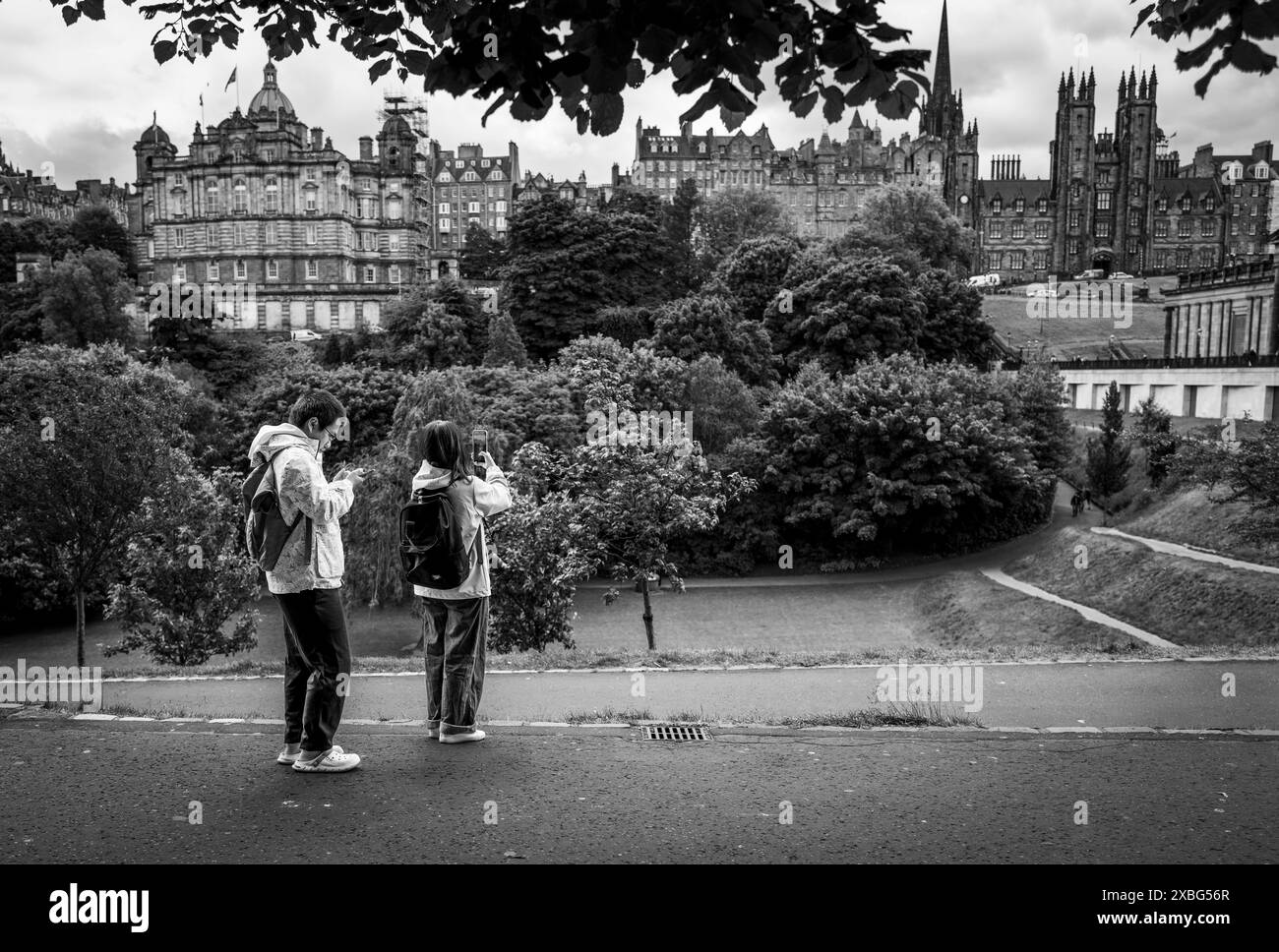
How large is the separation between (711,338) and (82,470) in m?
39.5

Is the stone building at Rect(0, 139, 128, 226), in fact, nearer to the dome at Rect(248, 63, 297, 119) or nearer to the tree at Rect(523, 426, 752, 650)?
the dome at Rect(248, 63, 297, 119)

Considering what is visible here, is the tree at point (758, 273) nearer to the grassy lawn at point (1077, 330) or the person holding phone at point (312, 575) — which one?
the grassy lawn at point (1077, 330)

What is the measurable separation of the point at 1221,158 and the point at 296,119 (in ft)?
408

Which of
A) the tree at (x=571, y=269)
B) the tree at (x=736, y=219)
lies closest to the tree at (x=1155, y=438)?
the tree at (x=571, y=269)

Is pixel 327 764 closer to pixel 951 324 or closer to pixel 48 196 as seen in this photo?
pixel 951 324

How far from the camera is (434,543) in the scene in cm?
809

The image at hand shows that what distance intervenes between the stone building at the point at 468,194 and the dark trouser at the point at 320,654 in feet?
502

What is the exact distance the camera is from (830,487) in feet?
150

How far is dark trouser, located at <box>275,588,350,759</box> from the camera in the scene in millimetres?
7516

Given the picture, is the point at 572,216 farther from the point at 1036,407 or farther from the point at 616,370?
the point at 1036,407

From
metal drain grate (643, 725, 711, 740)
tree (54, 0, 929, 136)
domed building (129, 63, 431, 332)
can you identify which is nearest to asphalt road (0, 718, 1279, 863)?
metal drain grate (643, 725, 711, 740)

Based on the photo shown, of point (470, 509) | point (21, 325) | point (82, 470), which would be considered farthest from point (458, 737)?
point (21, 325)

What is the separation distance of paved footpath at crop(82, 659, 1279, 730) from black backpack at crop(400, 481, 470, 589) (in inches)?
81.0

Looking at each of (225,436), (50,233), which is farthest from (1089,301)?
(50,233)
